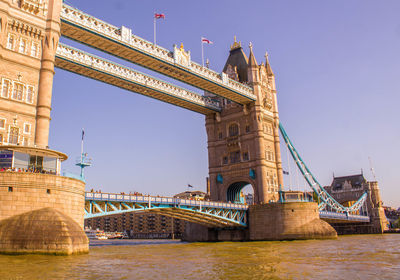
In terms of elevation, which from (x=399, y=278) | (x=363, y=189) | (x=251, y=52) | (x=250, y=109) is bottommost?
(x=399, y=278)

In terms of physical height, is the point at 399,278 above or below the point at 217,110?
below

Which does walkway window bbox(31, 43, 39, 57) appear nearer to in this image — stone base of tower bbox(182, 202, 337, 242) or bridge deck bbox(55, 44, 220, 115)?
bridge deck bbox(55, 44, 220, 115)

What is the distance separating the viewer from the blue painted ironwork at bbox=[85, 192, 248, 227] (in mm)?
37091

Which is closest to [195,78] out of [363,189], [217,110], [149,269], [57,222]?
[217,110]

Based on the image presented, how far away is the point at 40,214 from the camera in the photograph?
24.8m

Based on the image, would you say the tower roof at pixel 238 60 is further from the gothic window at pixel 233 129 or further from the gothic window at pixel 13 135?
the gothic window at pixel 13 135

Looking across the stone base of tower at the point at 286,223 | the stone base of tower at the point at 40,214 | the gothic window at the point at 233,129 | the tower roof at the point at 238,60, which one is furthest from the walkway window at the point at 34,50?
the tower roof at the point at 238,60

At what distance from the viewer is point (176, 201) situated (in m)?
46.5

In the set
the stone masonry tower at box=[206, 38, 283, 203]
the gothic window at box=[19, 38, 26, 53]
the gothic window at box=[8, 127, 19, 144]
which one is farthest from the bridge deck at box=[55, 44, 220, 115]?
the gothic window at box=[8, 127, 19, 144]

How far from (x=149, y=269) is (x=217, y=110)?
50.1 m

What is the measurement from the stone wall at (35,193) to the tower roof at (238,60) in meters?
44.7

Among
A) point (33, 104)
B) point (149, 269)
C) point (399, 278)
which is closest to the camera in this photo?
point (399, 278)

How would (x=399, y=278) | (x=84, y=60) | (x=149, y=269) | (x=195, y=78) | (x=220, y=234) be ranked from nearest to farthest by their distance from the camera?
(x=399, y=278)
(x=149, y=269)
(x=84, y=60)
(x=195, y=78)
(x=220, y=234)

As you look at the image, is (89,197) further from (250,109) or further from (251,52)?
(251,52)
